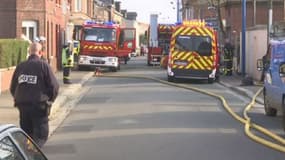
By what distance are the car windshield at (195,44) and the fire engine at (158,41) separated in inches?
661

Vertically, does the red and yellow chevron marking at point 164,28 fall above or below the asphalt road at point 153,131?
above

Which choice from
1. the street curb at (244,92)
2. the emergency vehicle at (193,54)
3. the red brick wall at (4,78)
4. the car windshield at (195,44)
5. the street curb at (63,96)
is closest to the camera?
the street curb at (63,96)

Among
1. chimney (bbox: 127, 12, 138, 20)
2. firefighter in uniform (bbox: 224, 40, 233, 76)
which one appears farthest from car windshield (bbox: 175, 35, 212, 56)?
chimney (bbox: 127, 12, 138, 20)

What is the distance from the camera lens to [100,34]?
137ft

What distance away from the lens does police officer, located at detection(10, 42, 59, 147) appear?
9.01m

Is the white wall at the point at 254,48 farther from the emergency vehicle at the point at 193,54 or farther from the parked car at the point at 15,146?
the parked car at the point at 15,146

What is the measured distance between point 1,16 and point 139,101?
17336mm

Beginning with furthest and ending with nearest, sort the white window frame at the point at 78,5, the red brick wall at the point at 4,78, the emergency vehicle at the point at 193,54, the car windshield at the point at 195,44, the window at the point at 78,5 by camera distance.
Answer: the window at the point at 78,5 < the white window frame at the point at 78,5 < the car windshield at the point at 195,44 < the emergency vehicle at the point at 193,54 < the red brick wall at the point at 4,78

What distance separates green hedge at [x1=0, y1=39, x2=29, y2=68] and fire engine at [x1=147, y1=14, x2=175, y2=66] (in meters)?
22.6

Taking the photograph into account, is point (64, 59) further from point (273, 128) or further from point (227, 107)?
point (273, 128)

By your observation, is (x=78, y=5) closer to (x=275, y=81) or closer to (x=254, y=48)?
(x=254, y=48)

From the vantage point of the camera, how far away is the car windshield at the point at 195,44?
31.3 meters

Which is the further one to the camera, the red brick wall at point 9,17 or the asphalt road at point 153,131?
the red brick wall at point 9,17

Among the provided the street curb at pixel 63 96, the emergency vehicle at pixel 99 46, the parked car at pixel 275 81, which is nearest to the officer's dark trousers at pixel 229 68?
the emergency vehicle at pixel 99 46
